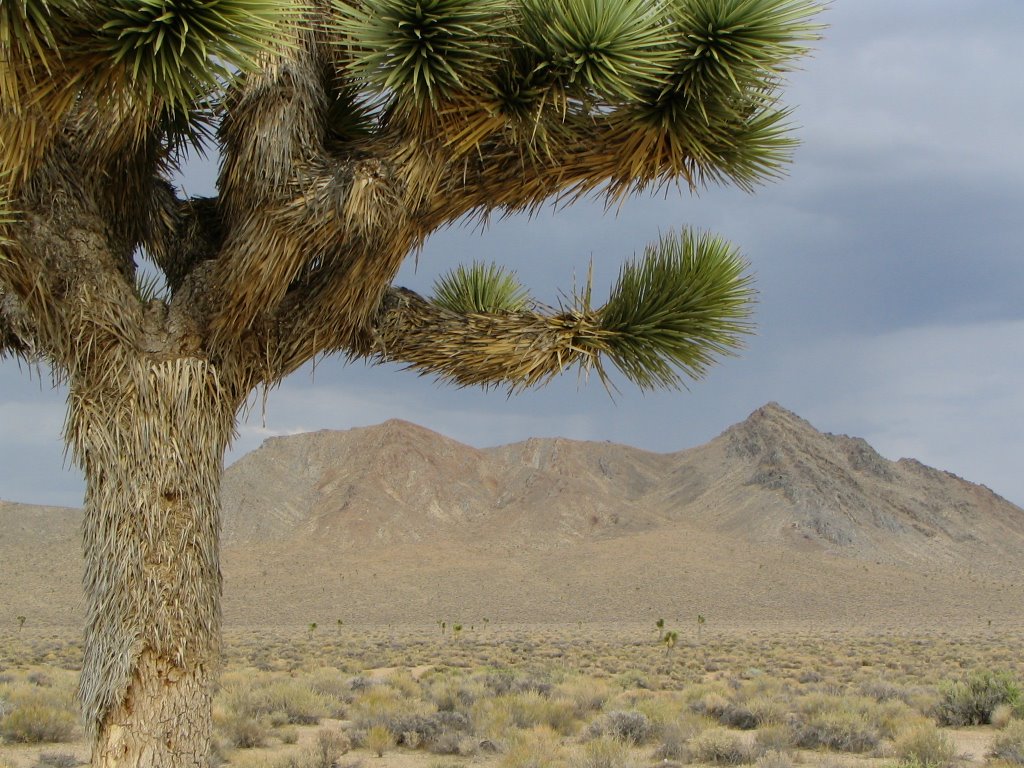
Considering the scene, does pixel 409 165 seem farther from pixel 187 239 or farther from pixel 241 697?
pixel 241 697

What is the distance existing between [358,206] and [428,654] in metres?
21.0

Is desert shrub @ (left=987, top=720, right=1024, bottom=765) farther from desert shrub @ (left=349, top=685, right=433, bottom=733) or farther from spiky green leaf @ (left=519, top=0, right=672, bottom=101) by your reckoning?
spiky green leaf @ (left=519, top=0, right=672, bottom=101)

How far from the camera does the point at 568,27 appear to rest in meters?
5.82

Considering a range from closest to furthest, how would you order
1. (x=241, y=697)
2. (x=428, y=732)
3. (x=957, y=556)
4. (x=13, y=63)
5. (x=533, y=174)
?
(x=13, y=63), (x=533, y=174), (x=428, y=732), (x=241, y=697), (x=957, y=556)

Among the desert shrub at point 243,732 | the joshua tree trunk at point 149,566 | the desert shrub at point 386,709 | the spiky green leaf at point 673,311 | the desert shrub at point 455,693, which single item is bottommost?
the desert shrub at point 243,732

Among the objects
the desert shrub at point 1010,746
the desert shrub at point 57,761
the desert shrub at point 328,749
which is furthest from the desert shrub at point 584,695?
the desert shrub at point 57,761

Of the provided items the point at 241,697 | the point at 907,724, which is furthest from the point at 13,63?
the point at 907,724

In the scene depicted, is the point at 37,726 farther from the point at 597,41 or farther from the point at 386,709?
the point at 597,41

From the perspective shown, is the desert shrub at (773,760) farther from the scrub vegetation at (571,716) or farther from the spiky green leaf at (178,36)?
the spiky green leaf at (178,36)

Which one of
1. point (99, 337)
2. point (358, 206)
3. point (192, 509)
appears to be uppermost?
point (358, 206)

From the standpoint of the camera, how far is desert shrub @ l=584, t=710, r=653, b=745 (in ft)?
37.0

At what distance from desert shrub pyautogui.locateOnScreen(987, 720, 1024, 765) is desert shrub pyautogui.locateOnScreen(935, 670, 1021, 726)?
80.3 inches

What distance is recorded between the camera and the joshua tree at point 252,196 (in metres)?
5.61

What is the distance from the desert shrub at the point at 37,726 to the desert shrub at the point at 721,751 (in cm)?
740
